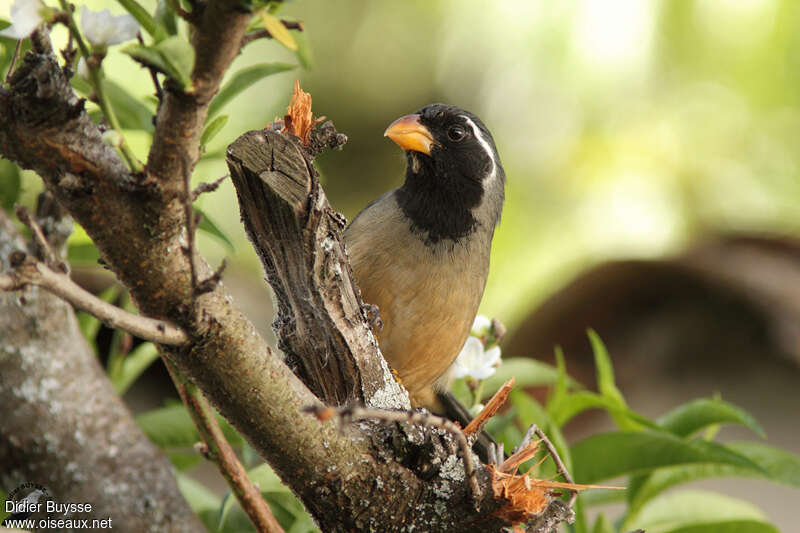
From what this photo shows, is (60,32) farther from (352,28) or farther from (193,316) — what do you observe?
(193,316)

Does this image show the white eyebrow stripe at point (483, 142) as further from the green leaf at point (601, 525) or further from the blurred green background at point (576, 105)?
the blurred green background at point (576, 105)

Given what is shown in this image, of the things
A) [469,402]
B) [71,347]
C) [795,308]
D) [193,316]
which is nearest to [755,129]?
[795,308]

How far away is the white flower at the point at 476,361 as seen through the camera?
6.45 ft

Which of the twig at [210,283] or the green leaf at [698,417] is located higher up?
the twig at [210,283]

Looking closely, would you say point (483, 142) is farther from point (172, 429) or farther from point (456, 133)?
point (172, 429)

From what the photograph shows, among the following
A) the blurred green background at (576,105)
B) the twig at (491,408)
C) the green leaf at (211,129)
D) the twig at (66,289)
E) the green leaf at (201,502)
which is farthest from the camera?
the blurred green background at (576,105)

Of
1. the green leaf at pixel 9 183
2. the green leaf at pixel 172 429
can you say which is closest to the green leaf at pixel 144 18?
the green leaf at pixel 9 183

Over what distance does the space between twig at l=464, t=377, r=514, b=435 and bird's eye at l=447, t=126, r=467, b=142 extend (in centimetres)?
108

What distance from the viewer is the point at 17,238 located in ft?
6.61

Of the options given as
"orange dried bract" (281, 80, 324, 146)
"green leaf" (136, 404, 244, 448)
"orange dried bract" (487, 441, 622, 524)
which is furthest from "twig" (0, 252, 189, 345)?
"green leaf" (136, 404, 244, 448)

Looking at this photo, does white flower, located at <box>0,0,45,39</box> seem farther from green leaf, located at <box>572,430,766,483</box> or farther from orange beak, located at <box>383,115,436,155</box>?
green leaf, located at <box>572,430,766,483</box>

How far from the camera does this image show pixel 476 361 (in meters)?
2.01

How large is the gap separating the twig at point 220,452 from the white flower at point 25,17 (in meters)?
0.54

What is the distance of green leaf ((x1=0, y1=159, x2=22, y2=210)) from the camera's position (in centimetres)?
210
